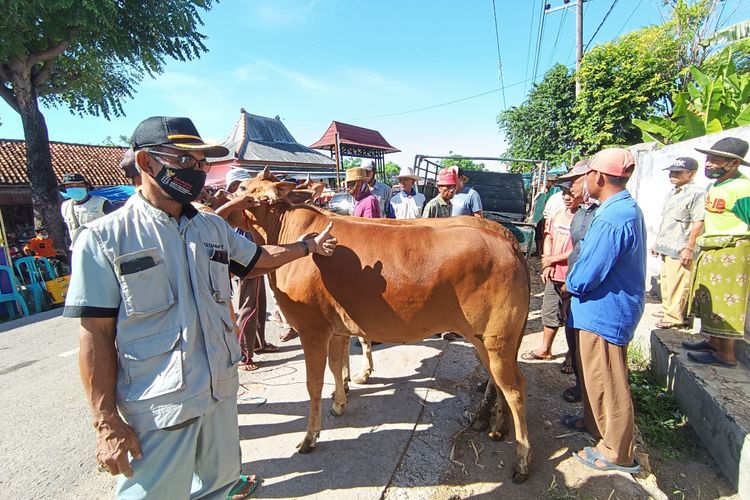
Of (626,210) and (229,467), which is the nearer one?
(229,467)

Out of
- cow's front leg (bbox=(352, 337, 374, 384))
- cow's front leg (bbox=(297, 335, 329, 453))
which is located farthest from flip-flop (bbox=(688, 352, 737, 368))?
cow's front leg (bbox=(297, 335, 329, 453))

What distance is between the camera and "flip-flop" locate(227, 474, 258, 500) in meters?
2.65

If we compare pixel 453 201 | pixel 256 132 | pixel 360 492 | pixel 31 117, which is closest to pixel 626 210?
pixel 360 492

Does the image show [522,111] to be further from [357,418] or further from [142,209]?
[142,209]

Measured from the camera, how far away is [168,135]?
176 centimetres

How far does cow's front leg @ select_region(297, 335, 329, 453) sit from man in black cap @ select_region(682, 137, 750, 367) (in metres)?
3.50

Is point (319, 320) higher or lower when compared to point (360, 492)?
higher

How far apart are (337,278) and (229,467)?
1.44m

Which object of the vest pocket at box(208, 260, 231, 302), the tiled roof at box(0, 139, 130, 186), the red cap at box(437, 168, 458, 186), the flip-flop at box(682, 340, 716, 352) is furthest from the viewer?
the tiled roof at box(0, 139, 130, 186)

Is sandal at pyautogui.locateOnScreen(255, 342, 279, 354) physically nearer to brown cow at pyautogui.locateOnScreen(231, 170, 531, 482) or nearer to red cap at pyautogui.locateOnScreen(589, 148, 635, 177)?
brown cow at pyautogui.locateOnScreen(231, 170, 531, 482)

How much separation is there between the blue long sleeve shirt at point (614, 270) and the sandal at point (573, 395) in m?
1.42

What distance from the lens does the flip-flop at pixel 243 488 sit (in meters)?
2.65

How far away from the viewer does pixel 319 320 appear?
3.10m

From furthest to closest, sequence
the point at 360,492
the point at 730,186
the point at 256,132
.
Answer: the point at 256,132, the point at 730,186, the point at 360,492
